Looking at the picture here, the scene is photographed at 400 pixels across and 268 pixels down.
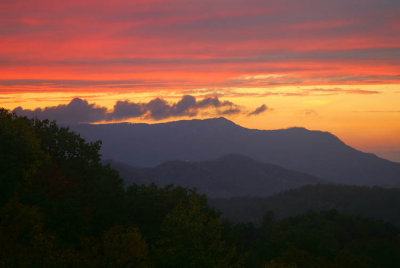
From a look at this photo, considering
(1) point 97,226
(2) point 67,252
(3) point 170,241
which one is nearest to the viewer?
(2) point 67,252

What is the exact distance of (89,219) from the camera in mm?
49625

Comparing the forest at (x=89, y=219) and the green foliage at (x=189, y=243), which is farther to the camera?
the green foliage at (x=189, y=243)

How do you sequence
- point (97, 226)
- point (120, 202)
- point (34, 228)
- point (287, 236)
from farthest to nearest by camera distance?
1. point (287, 236)
2. point (120, 202)
3. point (97, 226)
4. point (34, 228)

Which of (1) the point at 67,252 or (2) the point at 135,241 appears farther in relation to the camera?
(2) the point at 135,241

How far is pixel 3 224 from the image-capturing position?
40.2 metres

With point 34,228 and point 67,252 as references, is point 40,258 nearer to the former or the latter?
point 67,252

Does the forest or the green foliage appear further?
the green foliage

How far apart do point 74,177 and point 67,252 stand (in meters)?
24.7

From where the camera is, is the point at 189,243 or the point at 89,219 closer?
the point at 189,243

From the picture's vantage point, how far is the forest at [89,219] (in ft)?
131

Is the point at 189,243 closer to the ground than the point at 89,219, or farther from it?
closer to the ground

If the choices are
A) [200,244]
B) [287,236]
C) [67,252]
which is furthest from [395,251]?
[67,252]

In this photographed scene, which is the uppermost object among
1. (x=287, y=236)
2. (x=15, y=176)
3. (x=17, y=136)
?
(x=17, y=136)

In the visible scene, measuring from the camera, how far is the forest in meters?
39.9
